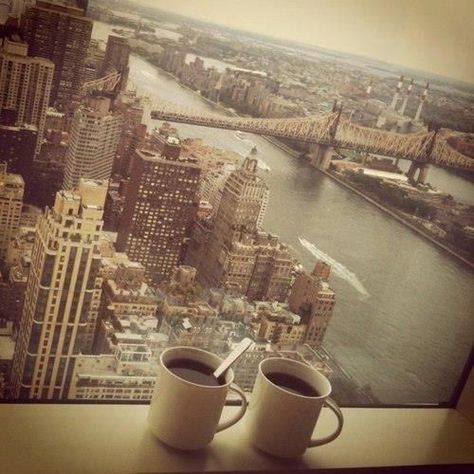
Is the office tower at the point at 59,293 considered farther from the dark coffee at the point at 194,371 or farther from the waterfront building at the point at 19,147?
the dark coffee at the point at 194,371

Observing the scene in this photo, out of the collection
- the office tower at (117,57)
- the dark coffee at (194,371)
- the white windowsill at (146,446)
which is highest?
the office tower at (117,57)

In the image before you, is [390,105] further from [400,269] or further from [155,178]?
[155,178]

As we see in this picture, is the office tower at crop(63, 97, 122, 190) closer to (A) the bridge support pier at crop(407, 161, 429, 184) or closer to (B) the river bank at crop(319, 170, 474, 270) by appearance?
(B) the river bank at crop(319, 170, 474, 270)

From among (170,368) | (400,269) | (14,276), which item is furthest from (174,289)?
(400,269)

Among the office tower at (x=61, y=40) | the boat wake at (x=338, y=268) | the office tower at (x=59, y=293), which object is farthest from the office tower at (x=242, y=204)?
the office tower at (x=61, y=40)

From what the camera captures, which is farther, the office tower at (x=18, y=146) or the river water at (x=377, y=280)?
the river water at (x=377, y=280)

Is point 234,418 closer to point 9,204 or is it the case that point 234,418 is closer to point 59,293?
point 59,293
